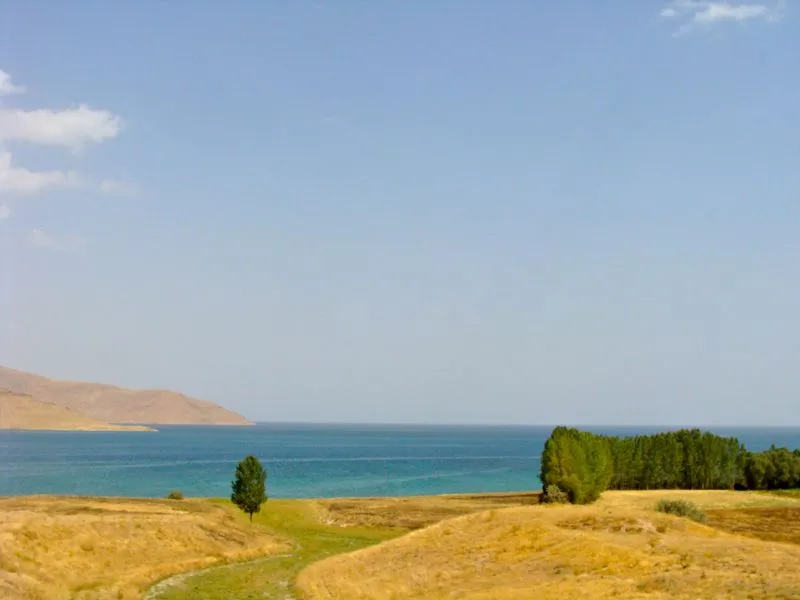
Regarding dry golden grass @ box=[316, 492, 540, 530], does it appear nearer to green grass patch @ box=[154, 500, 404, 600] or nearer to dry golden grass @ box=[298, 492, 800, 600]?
green grass patch @ box=[154, 500, 404, 600]

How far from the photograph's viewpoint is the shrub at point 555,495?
330 feet

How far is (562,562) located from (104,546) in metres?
28.9

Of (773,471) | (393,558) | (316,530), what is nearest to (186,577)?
(393,558)

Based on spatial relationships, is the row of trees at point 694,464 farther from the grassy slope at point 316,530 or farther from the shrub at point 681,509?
the shrub at point 681,509

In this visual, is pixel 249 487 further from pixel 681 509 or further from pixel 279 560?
pixel 681 509

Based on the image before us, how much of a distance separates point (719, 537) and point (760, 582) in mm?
16442

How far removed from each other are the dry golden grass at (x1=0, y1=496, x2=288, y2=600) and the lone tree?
9677 millimetres

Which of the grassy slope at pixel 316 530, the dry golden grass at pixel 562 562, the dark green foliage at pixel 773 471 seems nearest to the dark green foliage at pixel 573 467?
the grassy slope at pixel 316 530

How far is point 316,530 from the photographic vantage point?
81062mm

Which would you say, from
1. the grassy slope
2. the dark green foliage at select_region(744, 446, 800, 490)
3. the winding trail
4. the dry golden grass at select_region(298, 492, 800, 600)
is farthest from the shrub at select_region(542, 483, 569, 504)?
the dark green foliage at select_region(744, 446, 800, 490)

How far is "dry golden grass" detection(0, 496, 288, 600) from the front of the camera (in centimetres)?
4338

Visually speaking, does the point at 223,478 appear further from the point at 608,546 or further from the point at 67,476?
the point at 608,546

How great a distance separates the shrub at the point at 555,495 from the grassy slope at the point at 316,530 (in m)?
5.87

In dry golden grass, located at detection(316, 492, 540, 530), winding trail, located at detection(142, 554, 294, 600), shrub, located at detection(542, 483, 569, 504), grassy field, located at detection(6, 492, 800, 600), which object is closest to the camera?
grassy field, located at detection(6, 492, 800, 600)
